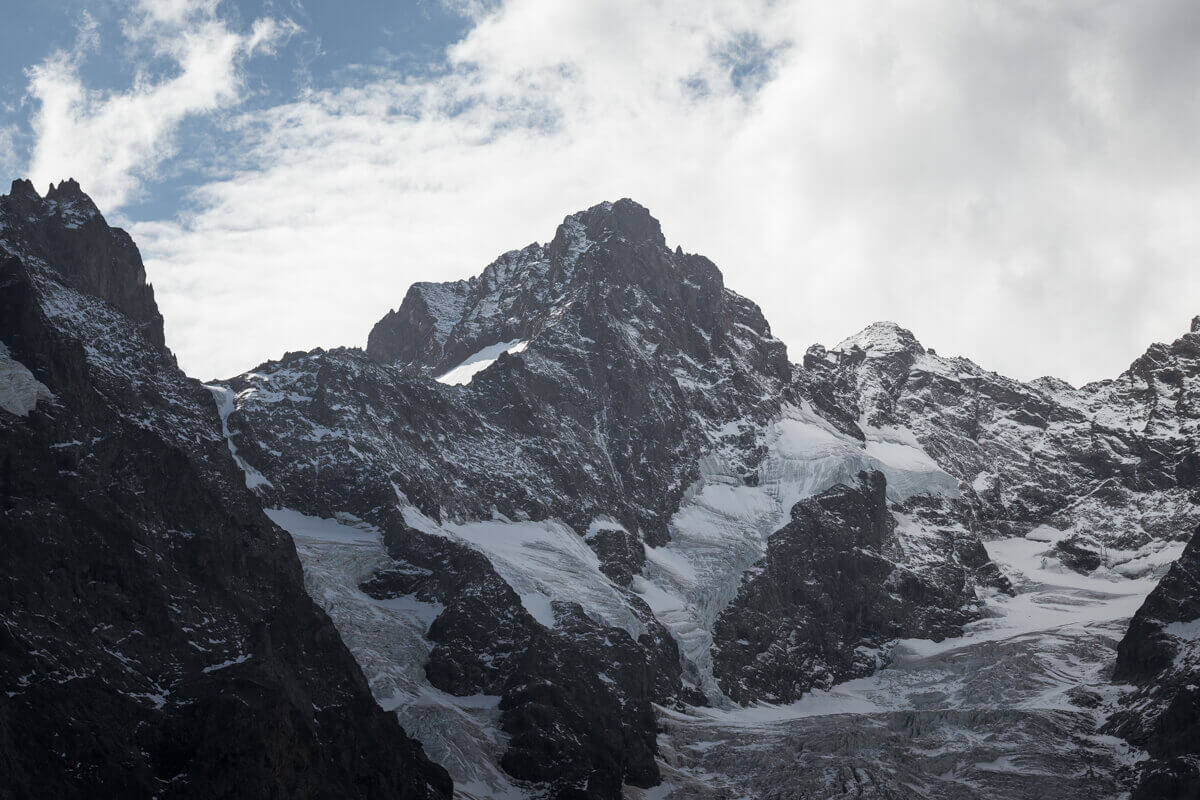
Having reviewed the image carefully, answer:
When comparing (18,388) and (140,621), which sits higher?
(18,388)

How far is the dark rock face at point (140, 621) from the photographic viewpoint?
452 ft

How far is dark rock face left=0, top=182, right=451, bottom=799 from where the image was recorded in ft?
452

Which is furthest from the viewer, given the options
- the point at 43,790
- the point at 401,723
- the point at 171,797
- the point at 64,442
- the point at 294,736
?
the point at 401,723

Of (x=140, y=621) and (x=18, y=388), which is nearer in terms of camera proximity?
(x=140, y=621)

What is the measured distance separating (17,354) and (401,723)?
57607mm

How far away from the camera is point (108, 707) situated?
462ft

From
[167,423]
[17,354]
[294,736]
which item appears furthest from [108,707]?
[167,423]

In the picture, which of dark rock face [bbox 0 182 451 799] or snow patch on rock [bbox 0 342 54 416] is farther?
snow patch on rock [bbox 0 342 54 416]

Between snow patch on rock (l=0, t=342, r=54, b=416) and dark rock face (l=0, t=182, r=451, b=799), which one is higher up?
snow patch on rock (l=0, t=342, r=54, b=416)

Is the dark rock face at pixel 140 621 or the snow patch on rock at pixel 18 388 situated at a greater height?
the snow patch on rock at pixel 18 388

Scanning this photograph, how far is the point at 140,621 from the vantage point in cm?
15375

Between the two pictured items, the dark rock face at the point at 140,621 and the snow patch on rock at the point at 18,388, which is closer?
the dark rock face at the point at 140,621

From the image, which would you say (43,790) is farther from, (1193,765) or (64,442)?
(1193,765)

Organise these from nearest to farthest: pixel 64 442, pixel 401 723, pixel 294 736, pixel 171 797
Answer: pixel 171 797 → pixel 294 736 → pixel 64 442 → pixel 401 723
